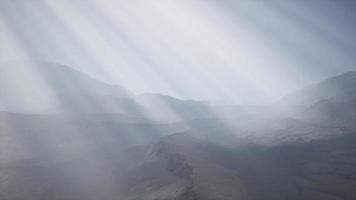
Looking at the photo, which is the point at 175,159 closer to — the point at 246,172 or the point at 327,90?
the point at 246,172

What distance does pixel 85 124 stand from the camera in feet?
382

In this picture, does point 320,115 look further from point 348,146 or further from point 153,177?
point 153,177

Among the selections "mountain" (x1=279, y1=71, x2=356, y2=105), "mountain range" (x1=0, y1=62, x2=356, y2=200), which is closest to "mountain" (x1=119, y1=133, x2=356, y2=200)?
"mountain range" (x1=0, y1=62, x2=356, y2=200)

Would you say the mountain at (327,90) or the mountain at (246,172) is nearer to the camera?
the mountain at (246,172)

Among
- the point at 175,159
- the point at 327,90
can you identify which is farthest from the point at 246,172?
the point at 327,90

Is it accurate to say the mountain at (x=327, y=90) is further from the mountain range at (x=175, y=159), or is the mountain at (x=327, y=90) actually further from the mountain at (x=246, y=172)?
the mountain at (x=246, y=172)

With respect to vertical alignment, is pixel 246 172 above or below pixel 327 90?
below

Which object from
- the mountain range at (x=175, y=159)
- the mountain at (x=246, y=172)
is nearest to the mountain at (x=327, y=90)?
the mountain range at (x=175, y=159)

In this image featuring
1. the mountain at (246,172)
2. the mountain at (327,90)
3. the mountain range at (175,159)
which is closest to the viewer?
the mountain at (246,172)

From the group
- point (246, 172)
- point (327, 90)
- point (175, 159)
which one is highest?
point (175, 159)

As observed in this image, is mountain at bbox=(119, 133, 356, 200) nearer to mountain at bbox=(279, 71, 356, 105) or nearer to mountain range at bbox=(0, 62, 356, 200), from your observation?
mountain range at bbox=(0, 62, 356, 200)

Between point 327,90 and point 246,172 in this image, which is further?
point 327,90

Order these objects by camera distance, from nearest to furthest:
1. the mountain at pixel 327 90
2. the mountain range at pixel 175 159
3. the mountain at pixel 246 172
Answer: the mountain at pixel 246 172 → the mountain range at pixel 175 159 → the mountain at pixel 327 90

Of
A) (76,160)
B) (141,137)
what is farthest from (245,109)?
(76,160)
